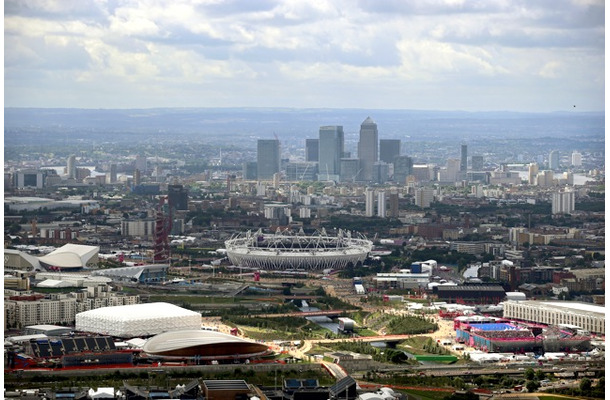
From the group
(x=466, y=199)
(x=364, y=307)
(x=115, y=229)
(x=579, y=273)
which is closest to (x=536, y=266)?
(x=579, y=273)

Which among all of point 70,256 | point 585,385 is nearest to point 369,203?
point 70,256

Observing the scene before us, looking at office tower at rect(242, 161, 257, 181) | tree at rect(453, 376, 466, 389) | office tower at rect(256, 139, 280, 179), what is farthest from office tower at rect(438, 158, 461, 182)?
tree at rect(453, 376, 466, 389)

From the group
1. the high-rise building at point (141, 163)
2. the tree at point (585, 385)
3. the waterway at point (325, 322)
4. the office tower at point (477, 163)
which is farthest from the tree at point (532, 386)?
the office tower at point (477, 163)

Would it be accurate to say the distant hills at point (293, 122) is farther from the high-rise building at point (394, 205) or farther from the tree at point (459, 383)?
the tree at point (459, 383)

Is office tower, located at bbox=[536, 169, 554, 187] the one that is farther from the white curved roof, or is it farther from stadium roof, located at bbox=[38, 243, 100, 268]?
the white curved roof

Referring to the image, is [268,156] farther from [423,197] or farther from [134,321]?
[134,321]

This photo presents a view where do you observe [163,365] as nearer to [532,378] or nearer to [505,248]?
[532,378]
